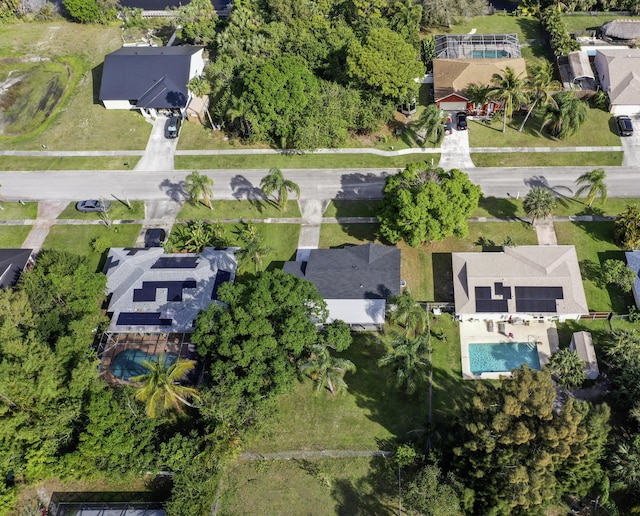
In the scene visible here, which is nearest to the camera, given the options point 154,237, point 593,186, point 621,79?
point 593,186

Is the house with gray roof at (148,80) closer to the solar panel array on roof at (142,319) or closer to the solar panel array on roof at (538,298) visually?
the solar panel array on roof at (142,319)

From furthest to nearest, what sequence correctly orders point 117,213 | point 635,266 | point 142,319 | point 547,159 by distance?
point 547,159 → point 117,213 → point 635,266 → point 142,319

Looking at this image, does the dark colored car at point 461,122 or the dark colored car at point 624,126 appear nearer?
the dark colored car at point 624,126

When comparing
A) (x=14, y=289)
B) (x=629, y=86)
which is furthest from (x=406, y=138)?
(x=14, y=289)

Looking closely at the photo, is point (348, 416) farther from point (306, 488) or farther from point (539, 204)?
point (539, 204)

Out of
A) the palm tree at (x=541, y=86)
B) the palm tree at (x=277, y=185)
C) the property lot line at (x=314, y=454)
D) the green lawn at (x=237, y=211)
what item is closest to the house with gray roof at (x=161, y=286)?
the green lawn at (x=237, y=211)

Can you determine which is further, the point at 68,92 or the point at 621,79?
the point at 68,92

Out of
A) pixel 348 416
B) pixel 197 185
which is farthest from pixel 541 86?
pixel 348 416
